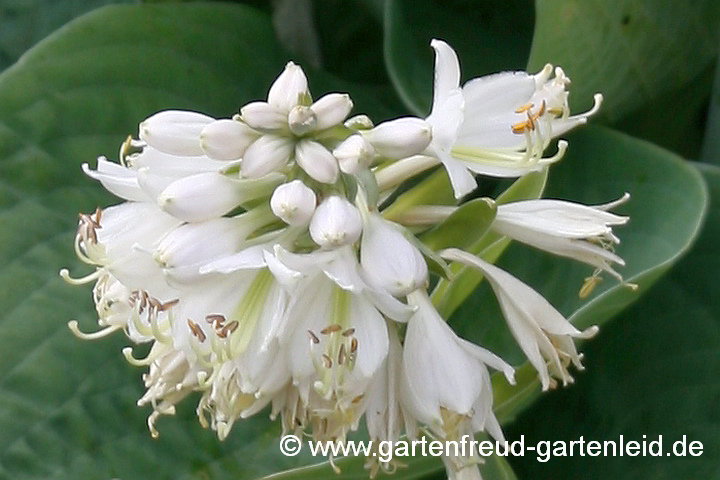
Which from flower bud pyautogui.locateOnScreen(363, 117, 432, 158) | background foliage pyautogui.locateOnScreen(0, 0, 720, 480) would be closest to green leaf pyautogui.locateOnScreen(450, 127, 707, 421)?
background foliage pyautogui.locateOnScreen(0, 0, 720, 480)

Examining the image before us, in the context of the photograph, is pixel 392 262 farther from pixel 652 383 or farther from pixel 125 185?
pixel 652 383

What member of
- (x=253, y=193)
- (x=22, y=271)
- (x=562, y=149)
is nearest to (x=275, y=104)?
(x=253, y=193)

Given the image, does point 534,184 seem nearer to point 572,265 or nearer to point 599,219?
point 599,219

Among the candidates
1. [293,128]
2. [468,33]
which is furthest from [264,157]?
[468,33]

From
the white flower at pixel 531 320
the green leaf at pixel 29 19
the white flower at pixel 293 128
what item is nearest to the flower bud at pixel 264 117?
the white flower at pixel 293 128

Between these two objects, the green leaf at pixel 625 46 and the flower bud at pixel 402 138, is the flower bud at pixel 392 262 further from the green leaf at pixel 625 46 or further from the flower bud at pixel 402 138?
the green leaf at pixel 625 46

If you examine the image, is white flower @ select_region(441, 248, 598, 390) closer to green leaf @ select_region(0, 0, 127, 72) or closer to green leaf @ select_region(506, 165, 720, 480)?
green leaf @ select_region(506, 165, 720, 480)
